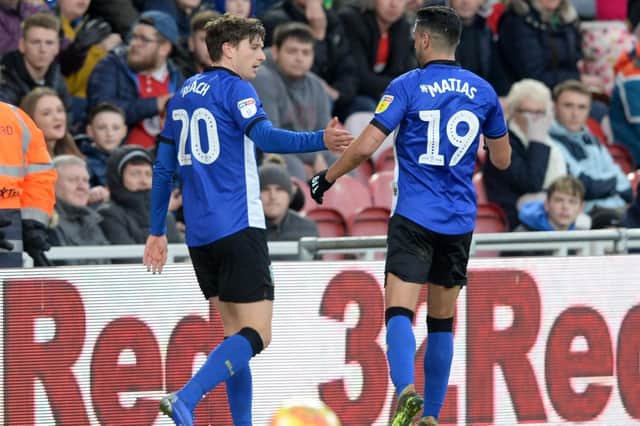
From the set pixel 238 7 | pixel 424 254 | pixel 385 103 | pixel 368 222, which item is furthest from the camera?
pixel 238 7

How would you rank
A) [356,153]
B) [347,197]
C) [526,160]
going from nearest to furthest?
[356,153] < [347,197] < [526,160]

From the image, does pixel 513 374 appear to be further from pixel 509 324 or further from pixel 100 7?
pixel 100 7

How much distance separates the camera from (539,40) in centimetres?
1481

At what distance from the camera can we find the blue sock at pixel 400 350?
7660 millimetres

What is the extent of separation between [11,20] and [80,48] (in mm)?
619

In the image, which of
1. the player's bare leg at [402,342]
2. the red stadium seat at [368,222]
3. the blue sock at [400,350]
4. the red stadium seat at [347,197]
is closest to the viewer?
the player's bare leg at [402,342]

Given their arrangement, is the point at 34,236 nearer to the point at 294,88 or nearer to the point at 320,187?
the point at 320,187

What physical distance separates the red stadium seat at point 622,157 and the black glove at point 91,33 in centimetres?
502

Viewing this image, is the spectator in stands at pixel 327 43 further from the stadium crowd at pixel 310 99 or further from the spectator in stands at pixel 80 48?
the spectator in stands at pixel 80 48

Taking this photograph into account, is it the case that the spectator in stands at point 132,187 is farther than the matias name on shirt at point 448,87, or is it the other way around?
the spectator in stands at point 132,187

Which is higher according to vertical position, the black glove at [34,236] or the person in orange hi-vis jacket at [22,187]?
the person in orange hi-vis jacket at [22,187]

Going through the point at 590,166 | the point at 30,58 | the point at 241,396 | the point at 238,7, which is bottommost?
the point at 241,396

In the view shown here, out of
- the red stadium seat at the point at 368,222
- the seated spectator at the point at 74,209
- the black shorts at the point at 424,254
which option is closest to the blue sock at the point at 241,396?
the black shorts at the point at 424,254

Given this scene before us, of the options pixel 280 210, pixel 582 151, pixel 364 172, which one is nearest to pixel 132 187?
pixel 280 210
